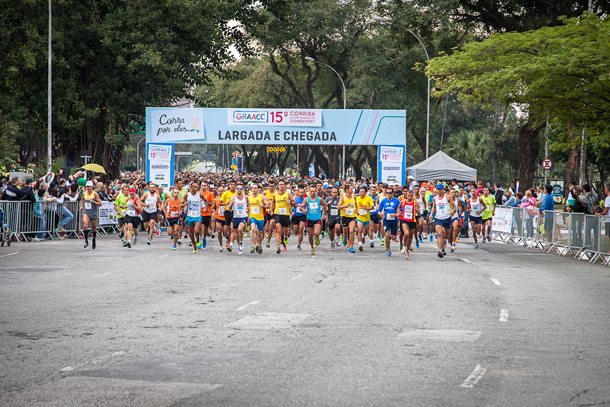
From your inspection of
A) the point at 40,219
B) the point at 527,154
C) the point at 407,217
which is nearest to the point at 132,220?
the point at 40,219

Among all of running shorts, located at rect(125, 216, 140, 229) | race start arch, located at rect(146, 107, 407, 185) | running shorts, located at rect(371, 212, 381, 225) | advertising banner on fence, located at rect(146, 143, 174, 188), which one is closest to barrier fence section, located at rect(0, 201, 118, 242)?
running shorts, located at rect(125, 216, 140, 229)

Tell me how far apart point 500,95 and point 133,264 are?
40.4 feet

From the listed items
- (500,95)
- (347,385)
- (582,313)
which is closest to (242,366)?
(347,385)

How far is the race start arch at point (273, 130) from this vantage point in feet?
140

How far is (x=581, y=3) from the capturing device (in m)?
40.4

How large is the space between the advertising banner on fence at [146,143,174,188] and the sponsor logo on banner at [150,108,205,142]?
401 millimetres

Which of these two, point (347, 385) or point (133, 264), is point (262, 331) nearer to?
point (347, 385)

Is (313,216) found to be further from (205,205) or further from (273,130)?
(273,130)

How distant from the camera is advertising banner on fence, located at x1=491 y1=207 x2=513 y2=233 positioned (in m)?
37.0

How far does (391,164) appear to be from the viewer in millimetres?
43000

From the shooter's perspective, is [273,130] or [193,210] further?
[273,130]

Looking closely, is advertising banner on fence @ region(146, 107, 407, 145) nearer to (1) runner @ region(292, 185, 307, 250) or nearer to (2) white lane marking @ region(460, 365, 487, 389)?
(1) runner @ region(292, 185, 307, 250)

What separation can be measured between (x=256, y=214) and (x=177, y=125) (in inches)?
646

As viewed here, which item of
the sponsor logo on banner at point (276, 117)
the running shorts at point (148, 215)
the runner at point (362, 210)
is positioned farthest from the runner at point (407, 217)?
the sponsor logo on banner at point (276, 117)
